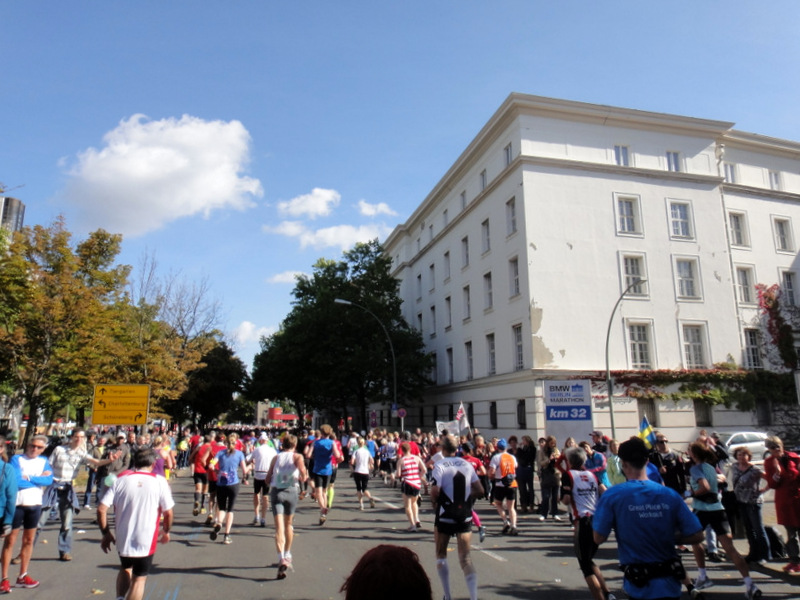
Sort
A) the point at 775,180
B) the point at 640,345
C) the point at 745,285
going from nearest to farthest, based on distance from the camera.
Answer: the point at 640,345 → the point at 745,285 → the point at 775,180

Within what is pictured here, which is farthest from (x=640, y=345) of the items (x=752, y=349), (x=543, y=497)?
(x=543, y=497)

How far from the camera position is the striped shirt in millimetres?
11672

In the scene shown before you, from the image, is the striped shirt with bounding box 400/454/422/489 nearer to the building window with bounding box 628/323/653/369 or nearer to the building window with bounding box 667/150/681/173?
the building window with bounding box 628/323/653/369

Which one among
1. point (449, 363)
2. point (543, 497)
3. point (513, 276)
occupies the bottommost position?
point (543, 497)

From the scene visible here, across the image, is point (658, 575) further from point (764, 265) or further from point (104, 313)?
point (764, 265)

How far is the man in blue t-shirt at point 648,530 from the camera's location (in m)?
3.78

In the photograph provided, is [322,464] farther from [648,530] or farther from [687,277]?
[687,277]

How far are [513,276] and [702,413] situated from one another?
Result: 37.6ft

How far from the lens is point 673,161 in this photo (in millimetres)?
31703

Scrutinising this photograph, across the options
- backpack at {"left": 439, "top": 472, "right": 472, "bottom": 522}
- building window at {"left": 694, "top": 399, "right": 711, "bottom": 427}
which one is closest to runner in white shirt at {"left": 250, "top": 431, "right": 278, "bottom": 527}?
backpack at {"left": 439, "top": 472, "right": 472, "bottom": 522}

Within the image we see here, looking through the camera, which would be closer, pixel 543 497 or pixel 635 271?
pixel 543 497

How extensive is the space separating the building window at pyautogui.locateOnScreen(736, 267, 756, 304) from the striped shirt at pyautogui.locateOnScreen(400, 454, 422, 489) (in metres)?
27.2

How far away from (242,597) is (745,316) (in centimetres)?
3261

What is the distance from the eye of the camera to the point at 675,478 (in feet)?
35.2
